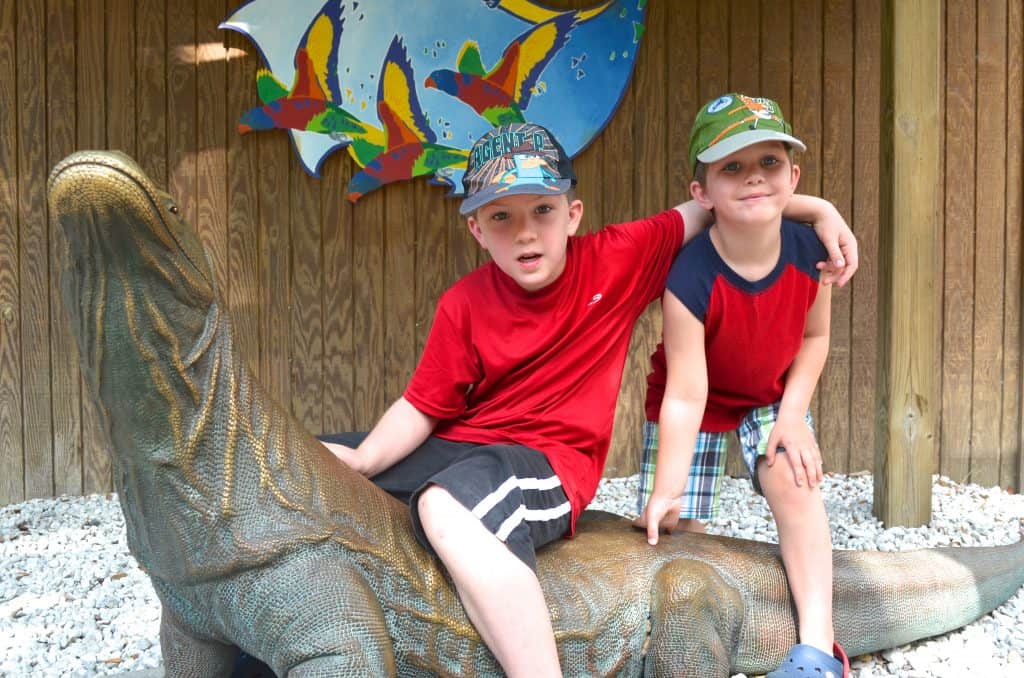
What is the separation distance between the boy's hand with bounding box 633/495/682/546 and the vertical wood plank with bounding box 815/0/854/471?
9.58ft

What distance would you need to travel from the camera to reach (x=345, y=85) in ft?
15.4

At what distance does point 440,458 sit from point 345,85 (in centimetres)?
299

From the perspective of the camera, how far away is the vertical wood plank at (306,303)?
4.78m

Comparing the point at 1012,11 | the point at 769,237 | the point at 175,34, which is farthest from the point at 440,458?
the point at 1012,11

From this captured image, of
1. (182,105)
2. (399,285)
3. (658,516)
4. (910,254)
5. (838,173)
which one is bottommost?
(658,516)

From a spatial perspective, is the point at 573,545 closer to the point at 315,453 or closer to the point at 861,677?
the point at 315,453

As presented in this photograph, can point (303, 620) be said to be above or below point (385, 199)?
below

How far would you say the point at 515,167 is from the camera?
2.22 meters

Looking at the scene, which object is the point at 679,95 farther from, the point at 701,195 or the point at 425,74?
the point at 701,195

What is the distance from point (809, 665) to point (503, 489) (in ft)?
3.00

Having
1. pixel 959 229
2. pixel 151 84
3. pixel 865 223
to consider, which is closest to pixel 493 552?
Answer: pixel 151 84

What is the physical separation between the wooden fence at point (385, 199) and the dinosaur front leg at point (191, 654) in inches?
115

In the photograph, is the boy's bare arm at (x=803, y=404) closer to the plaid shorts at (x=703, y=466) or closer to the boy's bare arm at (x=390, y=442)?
the plaid shorts at (x=703, y=466)

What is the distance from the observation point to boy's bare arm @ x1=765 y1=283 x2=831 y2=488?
2.29m
